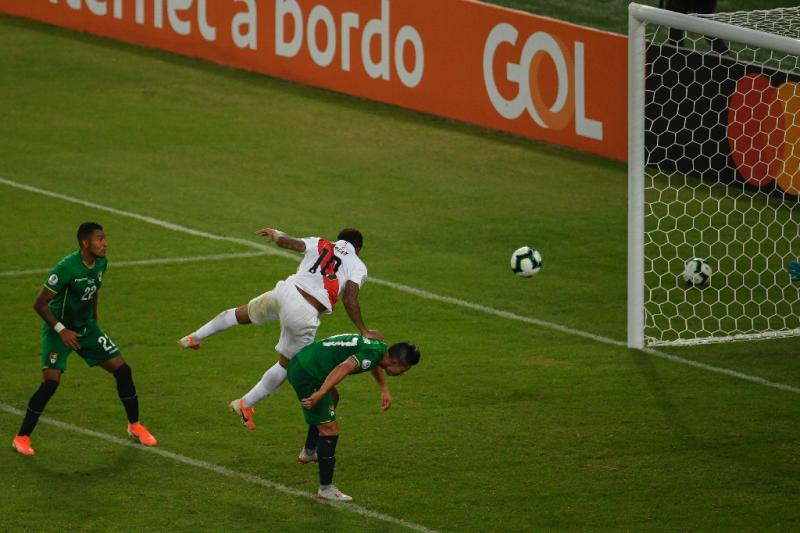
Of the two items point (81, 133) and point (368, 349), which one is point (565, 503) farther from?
point (81, 133)

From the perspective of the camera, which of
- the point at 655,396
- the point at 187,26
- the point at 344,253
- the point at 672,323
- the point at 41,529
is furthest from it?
the point at 187,26

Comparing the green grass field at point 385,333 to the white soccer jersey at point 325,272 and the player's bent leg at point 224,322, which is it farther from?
the white soccer jersey at point 325,272

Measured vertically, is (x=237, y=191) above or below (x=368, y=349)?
below

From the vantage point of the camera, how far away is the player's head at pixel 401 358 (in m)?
11.0

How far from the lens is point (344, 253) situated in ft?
42.4

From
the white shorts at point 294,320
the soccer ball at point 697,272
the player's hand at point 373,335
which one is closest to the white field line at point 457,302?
the soccer ball at point 697,272

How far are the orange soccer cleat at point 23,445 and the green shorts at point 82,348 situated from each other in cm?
57

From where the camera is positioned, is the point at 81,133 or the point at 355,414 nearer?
the point at 355,414

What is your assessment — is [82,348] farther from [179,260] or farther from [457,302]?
[179,260]

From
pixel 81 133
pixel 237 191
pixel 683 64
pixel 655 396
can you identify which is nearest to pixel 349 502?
pixel 655 396

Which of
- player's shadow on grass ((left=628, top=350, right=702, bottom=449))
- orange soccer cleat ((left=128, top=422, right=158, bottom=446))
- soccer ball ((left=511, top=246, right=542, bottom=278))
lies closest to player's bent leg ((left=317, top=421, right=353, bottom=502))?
orange soccer cleat ((left=128, top=422, right=158, bottom=446))

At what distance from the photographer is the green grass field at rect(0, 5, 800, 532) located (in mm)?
11570

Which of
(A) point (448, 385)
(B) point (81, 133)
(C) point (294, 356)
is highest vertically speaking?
(C) point (294, 356)

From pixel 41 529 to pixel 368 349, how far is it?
8.17 feet
